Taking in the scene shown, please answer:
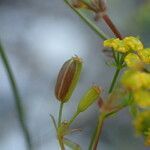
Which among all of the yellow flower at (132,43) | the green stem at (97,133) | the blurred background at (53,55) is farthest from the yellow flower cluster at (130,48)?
the blurred background at (53,55)

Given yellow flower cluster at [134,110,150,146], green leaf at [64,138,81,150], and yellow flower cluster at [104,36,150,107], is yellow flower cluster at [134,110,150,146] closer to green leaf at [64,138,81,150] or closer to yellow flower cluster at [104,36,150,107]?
yellow flower cluster at [104,36,150,107]

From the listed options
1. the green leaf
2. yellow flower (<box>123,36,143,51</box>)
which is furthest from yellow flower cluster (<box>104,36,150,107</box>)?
the green leaf

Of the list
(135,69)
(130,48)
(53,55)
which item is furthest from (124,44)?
(53,55)

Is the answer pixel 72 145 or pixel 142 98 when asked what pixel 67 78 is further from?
pixel 142 98

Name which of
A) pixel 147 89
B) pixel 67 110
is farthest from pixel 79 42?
pixel 147 89

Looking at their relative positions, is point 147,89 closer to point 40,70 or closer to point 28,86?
point 28,86
